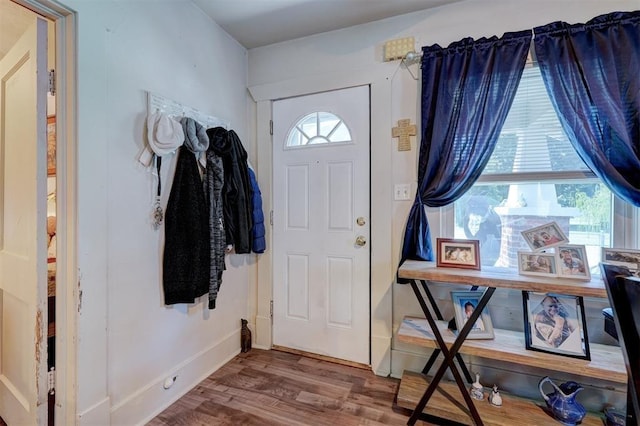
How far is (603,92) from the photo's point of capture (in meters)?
1.50

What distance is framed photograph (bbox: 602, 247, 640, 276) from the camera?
1369 mm

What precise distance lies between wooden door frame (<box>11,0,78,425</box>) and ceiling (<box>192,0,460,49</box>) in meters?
0.93

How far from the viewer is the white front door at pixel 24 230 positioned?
4.25ft

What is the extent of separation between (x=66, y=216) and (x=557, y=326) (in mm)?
2478

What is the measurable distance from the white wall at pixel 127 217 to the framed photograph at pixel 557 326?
A: 6.59ft

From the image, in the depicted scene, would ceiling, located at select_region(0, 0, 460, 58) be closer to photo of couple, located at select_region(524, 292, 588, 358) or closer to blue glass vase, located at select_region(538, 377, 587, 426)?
photo of couple, located at select_region(524, 292, 588, 358)

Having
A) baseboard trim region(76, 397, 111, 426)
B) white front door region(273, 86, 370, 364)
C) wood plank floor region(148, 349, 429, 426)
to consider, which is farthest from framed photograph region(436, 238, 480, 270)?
baseboard trim region(76, 397, 111, 426)

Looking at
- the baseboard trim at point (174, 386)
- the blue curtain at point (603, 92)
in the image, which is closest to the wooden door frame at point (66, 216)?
the baseboard trim at point (174, 386)

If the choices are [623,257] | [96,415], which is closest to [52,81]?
[96,415]

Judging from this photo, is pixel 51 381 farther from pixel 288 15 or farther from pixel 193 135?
pixel 288 15

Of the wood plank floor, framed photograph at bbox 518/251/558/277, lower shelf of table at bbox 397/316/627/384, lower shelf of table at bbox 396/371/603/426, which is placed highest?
framed photograph at bbox 518/251/558/277

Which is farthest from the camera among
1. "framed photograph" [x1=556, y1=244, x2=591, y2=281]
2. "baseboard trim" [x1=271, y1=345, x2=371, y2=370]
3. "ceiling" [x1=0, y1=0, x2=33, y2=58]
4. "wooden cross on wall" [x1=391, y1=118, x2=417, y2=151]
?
"baseboard trim" [x1=271, y1=345, x2=371, y2=370]

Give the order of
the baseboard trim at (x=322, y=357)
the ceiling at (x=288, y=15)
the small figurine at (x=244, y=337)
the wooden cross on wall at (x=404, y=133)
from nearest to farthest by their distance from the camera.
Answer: the ceiling at (x=288, y=15) < the wooden cross on wall at (x=404, y=133) < the baseboard trim at (x=322, y=357) < the small figurine at (x=244, y=337)

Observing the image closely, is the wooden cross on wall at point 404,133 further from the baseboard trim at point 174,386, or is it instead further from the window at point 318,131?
the baseboard trim at point 174,386
